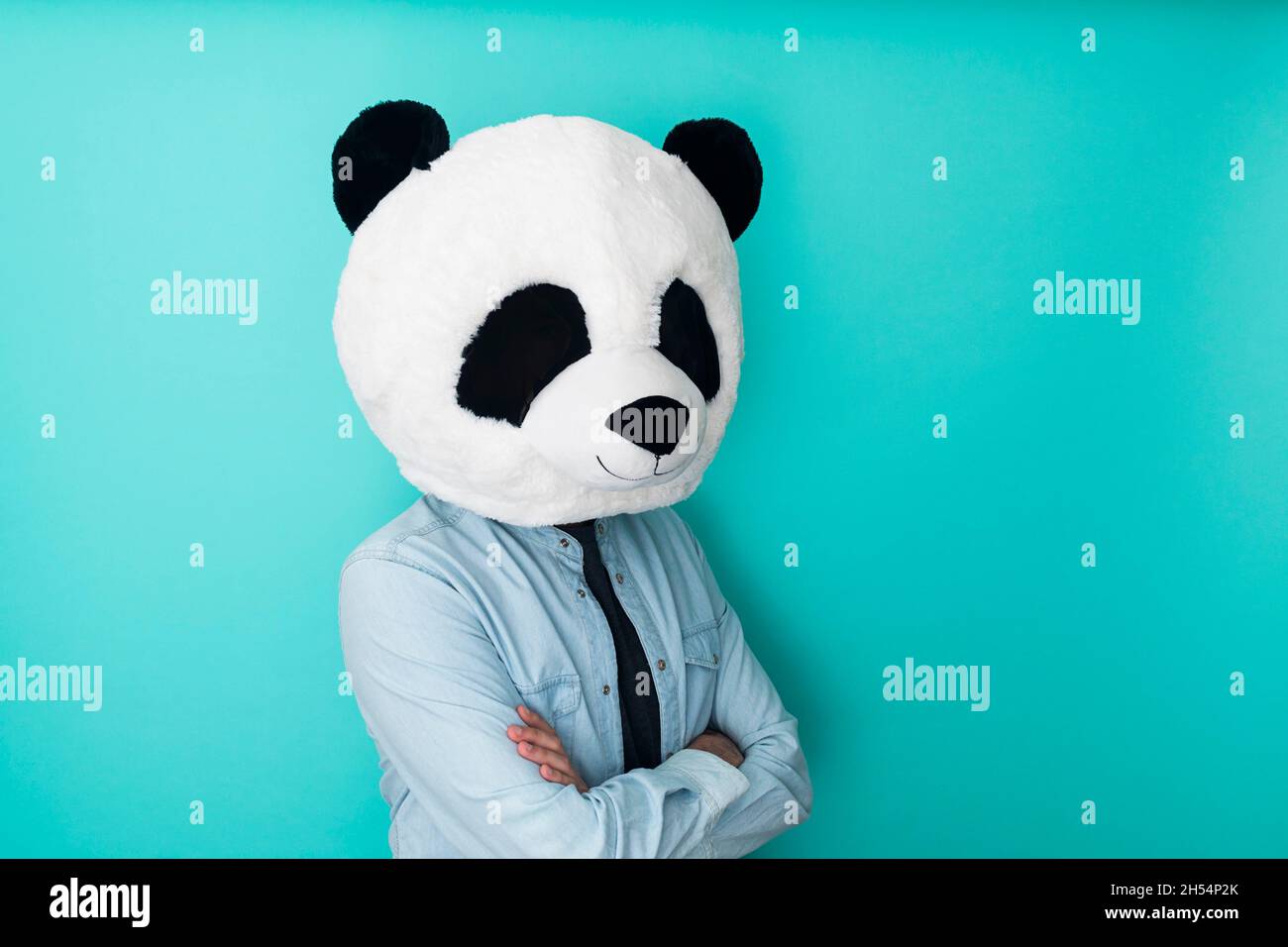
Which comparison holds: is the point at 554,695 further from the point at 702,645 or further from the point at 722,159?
the point at 722,159

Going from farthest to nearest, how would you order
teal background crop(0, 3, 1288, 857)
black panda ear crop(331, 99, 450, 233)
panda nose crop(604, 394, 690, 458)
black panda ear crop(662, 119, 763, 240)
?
teal background crop(0, 3, 1288, 857) → black panda ear crop(662, 119, 763, 240) → black panda ear crop(331, 99, 450, 233) → panda nose crop(604, 394, 690, 458)

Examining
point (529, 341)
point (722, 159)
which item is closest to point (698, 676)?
point (529, 341)

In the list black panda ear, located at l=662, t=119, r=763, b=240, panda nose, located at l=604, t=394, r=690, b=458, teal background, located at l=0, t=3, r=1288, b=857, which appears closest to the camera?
panda nose, located at l=604, t=394, r=690, b=458

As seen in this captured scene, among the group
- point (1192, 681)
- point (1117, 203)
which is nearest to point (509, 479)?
point (1117, 203)

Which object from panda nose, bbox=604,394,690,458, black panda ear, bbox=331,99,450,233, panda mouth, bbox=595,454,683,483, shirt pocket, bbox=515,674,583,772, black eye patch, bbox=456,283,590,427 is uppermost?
black panda ear, bbox=331,99,450,233

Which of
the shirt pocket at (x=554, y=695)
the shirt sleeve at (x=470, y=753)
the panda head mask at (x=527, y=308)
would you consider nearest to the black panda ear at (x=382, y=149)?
the panda head mask at (x=527, y=308)

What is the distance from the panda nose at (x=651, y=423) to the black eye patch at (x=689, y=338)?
4.0 inches

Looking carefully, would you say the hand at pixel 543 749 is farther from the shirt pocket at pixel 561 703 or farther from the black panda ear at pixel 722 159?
the black panda ear at pixel 722 159

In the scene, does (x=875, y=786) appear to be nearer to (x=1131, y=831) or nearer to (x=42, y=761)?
(x=1131, y=831)

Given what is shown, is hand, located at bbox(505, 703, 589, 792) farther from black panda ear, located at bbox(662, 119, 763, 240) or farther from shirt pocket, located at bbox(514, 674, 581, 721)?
black panda ear, located at bbox(662, 119, 763, 240)

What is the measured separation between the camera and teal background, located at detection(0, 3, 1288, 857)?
1690 millimetres

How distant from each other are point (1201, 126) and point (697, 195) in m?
1.13

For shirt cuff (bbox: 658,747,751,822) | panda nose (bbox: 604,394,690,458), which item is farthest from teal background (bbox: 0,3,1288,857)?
panda nose (bbox: 604,394,690,458)

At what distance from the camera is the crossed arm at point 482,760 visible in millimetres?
1175
